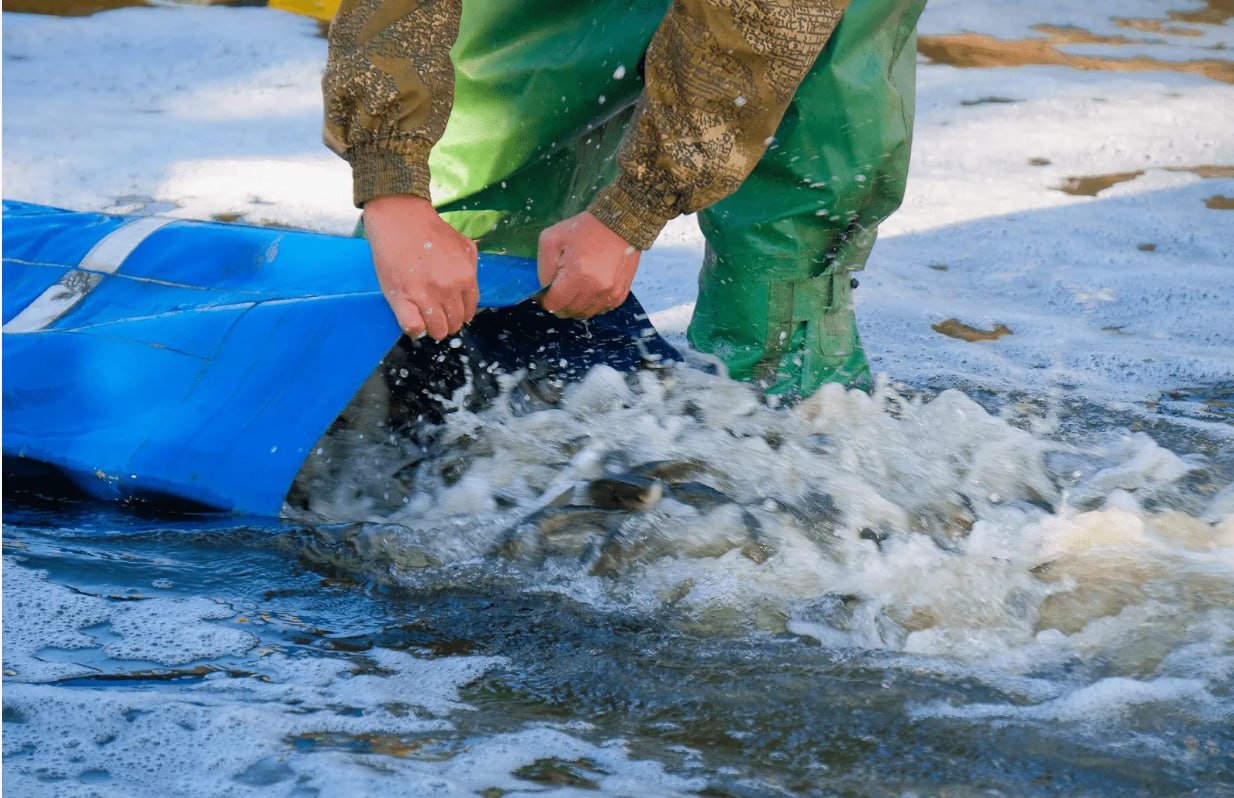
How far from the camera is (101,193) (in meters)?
2.79

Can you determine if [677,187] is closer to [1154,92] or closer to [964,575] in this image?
[964,575]

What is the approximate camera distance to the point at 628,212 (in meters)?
1.39

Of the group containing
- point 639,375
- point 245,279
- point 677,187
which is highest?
point 677,187

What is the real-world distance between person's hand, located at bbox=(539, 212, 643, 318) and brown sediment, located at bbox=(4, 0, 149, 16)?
11.0 ft

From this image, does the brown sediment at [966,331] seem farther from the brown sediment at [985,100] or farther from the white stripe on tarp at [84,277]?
the brown sediment at [985,100]

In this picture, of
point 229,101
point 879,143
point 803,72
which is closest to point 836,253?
point 879,143

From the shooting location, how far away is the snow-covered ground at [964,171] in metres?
2.30

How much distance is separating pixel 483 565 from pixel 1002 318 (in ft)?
4.44

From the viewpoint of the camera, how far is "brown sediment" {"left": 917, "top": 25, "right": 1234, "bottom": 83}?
415cm

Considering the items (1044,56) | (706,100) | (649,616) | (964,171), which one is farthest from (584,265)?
(1044,56)

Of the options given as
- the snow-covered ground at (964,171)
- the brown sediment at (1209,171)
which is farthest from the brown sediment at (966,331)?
the brown sediment at (1209,171)

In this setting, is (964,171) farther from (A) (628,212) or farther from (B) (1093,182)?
(A) (628,212)

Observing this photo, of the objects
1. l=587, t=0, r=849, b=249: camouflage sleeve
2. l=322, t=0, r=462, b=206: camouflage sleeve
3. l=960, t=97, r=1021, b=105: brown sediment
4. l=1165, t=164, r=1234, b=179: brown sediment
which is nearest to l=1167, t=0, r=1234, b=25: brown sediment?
l=960, t=97, r=1021, b=105: brown sediment


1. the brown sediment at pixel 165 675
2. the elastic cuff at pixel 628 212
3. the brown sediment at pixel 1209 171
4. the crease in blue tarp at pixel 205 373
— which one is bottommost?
the brown sediment at pixel 165 675
